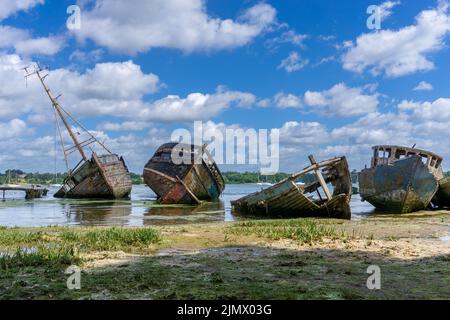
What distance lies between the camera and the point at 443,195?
25797 mm

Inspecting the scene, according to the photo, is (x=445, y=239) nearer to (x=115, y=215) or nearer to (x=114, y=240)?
(x=114, y=240)

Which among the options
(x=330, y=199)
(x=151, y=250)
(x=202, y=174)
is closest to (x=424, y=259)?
(x=151, y=250)

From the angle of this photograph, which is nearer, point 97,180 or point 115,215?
point 115,215

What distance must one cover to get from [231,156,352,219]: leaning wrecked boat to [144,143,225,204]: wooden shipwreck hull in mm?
9670

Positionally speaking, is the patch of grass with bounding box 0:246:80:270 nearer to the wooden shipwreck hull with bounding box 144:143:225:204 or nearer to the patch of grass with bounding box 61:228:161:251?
the patch of grass with bounding box 61:228:161:251

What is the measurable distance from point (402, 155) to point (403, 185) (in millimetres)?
3747

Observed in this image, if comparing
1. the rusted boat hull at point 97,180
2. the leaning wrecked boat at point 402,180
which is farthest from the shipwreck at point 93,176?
the leaning wrecked boat at point 402,180

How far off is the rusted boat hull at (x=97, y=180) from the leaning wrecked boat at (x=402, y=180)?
814 inches

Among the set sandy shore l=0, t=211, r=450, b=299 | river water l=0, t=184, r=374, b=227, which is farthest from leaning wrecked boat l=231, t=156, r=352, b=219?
→ sandy shore l=0, t=211, r=450, b=299

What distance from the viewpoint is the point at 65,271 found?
22.8 feet

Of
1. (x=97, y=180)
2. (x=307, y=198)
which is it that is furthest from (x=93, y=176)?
(x=307, y=198)

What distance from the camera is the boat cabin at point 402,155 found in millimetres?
24703

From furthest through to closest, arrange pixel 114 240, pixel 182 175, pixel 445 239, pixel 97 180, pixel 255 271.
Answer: pixel 97 180
pixel 182 175
pixel 445 239
pixel 114 240
pixel 255 271

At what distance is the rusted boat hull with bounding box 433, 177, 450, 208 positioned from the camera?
83.2ft
